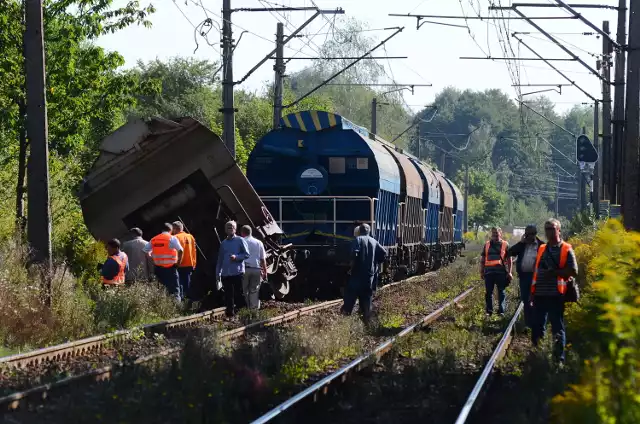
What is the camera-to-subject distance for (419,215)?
31625mm

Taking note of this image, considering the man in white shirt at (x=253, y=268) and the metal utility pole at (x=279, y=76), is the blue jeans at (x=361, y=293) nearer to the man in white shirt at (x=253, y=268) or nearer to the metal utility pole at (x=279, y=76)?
the man in white shirt at (x=253, y=268)

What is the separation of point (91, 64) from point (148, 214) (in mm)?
5659

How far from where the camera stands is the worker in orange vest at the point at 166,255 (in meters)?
18.2

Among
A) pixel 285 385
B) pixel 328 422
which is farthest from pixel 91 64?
pixel 328 422

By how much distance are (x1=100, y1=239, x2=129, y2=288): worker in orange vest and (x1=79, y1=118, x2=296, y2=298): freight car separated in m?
1.36

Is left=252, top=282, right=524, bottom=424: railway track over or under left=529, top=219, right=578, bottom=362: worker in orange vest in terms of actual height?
under

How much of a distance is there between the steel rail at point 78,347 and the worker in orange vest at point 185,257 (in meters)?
1.71

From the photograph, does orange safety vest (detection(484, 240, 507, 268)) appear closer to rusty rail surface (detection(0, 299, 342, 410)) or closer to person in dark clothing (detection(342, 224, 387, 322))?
person in dark clothing (detection(342, 224, 387, 322))

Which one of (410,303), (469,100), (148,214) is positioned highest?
(469,100)

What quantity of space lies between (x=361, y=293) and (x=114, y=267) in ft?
12.8

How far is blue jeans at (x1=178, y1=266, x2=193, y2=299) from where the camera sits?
19.2 meters

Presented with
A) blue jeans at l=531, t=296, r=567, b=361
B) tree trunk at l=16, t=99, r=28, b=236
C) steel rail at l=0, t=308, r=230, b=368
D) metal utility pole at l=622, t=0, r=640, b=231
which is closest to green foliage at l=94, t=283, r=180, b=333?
steel rail at l=0, t=308, r=230, b=368

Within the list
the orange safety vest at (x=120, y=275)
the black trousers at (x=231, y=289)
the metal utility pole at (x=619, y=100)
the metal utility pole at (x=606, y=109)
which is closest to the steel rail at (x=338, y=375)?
the black trousers at (x=231, y=289)

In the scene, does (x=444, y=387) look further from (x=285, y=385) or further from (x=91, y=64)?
(x=91, y=64)
